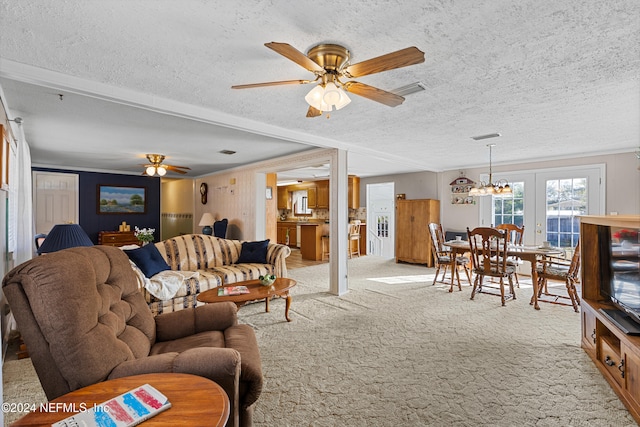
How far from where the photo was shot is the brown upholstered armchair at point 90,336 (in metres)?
1.24

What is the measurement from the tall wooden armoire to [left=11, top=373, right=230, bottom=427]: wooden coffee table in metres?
6.16

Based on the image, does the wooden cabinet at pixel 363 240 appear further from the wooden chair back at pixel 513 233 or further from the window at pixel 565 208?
the window at pixel 565 208

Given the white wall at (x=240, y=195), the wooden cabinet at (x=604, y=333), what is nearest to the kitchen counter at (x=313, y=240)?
the white wall at (x=240, y=195)

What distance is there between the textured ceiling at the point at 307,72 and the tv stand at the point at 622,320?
5.77ft

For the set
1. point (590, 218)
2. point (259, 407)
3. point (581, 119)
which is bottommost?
point (259, 407)

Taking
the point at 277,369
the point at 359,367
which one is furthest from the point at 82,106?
the point at 359,367

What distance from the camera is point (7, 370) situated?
2383 mm

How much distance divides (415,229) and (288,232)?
4381 mm

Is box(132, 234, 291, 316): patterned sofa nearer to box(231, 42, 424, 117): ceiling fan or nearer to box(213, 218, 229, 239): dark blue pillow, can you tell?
box(213, 218, 229, 239): dark blue pillow

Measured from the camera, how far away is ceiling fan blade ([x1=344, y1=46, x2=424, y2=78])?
5.29 feet

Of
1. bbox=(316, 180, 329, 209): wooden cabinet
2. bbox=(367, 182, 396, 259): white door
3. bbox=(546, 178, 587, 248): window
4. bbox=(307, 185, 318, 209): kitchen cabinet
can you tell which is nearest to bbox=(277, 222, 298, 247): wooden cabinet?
bbox=(307, 185, 318, 209): kitchen cabinet

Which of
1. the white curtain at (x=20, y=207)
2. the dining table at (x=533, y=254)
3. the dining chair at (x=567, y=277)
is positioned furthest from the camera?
the dining table at (x=533, y=254)

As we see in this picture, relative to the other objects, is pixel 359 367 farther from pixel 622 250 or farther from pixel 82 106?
pixel 82 106

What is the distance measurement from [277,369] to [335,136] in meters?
2.95
